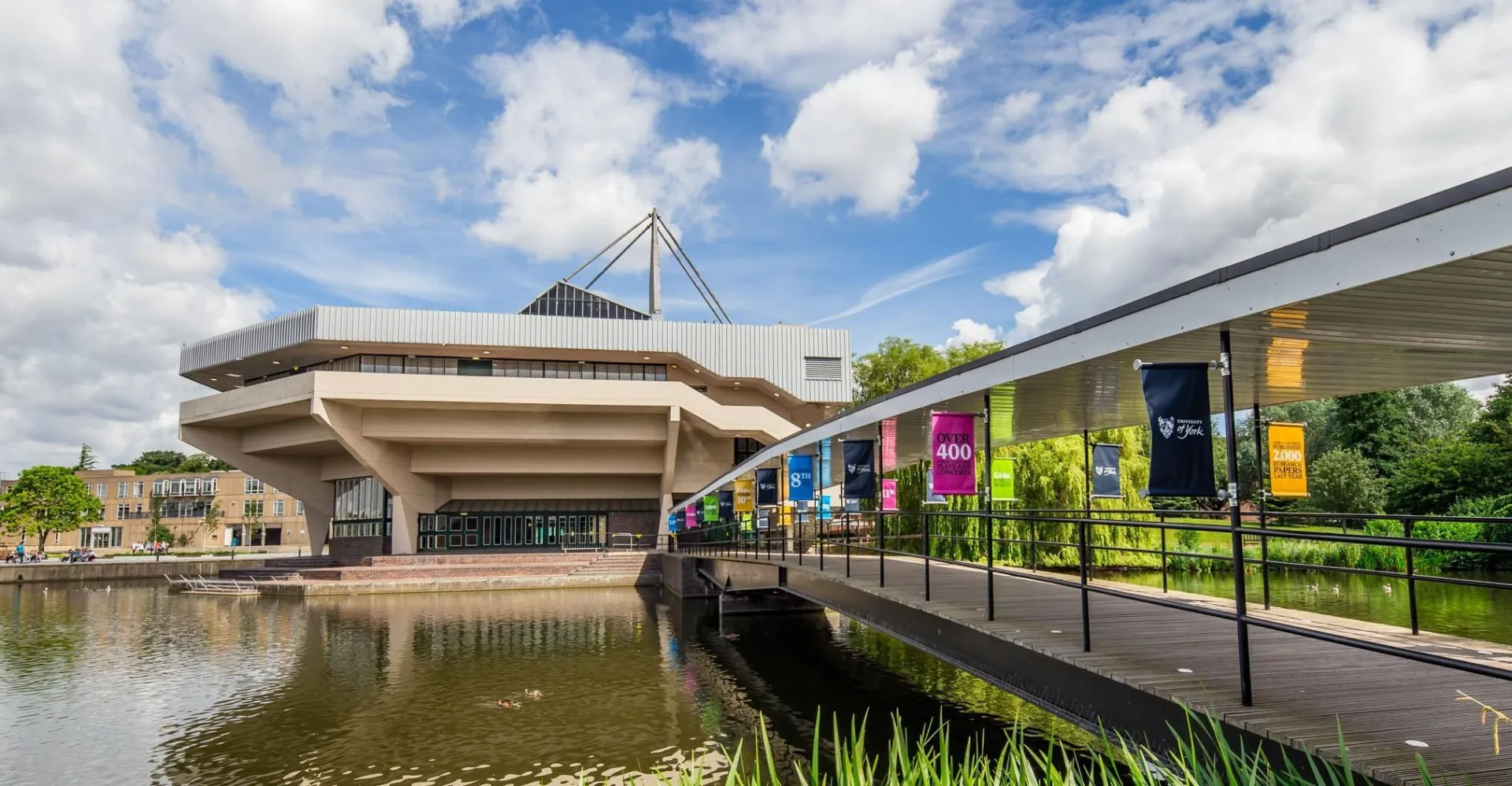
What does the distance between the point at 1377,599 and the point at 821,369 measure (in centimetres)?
3026

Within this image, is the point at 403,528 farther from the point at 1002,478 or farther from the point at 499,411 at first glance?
the point at 1002,478

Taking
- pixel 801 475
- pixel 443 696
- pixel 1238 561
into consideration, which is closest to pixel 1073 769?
pixel 1238 561

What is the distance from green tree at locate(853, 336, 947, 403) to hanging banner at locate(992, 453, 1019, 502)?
99.1 feet

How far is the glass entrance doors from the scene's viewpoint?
46594 mm

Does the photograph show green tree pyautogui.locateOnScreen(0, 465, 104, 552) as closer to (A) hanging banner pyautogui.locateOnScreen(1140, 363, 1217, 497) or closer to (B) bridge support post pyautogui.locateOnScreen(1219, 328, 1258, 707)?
(A) hanging banner pyautogui.locateOnScreen(1140, 363, 1217, 497)

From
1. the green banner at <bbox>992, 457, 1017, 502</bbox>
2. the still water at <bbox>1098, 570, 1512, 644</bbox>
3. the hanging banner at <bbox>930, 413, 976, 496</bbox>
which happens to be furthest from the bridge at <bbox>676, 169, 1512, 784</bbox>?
the green banner at <bbox>992, 457, 1017, 502</bbox>

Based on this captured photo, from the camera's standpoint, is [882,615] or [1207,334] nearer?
[1207,334]

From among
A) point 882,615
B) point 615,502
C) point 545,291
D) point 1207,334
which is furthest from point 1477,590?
point 545,291

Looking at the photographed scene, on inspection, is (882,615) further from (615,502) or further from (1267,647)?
(615,502)

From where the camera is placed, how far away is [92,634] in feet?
73.2

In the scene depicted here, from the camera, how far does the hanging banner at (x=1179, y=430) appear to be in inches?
228

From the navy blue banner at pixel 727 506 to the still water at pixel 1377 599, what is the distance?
37.1ft

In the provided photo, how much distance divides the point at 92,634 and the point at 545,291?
27783 millimetres

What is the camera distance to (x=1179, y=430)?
233 inches
